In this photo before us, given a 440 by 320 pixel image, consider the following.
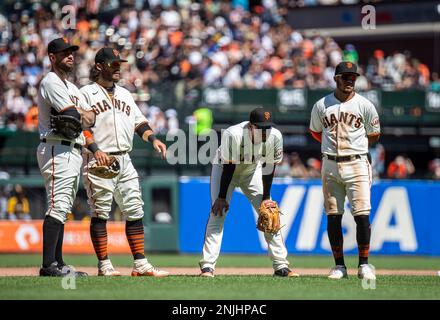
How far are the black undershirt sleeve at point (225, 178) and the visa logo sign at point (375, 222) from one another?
20.5 feet

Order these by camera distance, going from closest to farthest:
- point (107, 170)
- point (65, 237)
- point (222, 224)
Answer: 1. point (107, 170)
2. point (222, 224)
3. point (65, 237)

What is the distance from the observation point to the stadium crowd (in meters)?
17.9

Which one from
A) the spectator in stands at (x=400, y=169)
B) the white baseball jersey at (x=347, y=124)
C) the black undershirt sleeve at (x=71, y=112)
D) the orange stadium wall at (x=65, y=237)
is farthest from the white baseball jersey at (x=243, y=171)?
the spectator in stands at (x=400, y=169)

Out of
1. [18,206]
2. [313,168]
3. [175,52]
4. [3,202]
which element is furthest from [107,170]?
[175,52]

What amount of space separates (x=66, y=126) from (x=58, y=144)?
0.80 ft

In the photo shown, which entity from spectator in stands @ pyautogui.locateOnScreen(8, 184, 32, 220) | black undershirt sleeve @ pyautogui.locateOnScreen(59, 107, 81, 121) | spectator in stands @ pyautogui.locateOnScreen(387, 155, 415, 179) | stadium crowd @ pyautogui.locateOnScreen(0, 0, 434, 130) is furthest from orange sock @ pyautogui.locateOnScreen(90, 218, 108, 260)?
spectator in stands @ pyautogui.locateOnScreen(387, 155, 415, 179)

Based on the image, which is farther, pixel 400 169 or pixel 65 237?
pixel 400 169

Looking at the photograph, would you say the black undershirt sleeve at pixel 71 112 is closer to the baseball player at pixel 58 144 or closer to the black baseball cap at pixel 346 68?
the baseball player at pixel 58 144

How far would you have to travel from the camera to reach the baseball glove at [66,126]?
7.41m

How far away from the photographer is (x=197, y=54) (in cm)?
1920

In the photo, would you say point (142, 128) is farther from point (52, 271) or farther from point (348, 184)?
point (348, 184)

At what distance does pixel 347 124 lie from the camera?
7.98 meters
